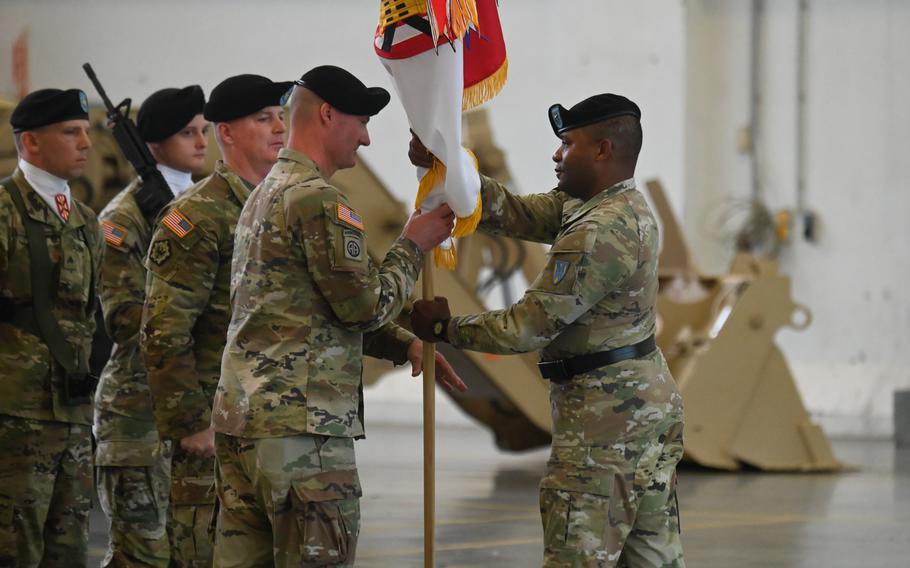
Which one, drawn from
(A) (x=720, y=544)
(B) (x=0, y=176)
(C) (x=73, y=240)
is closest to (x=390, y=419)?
(B) (x=0, y=176)

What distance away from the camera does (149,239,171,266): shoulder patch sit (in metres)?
3.98

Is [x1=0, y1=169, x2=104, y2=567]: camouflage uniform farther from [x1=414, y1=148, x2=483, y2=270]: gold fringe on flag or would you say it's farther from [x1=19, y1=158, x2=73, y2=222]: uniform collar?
[x1=414, y1=148, x2=483, y2=270]: gold fringe on flag

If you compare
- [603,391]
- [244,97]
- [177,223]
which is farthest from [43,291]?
[603,391]

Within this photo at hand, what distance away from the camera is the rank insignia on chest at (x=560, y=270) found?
3.66m

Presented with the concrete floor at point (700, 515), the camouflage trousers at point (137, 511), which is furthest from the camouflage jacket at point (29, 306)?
the concrete floor at point (700, 515)

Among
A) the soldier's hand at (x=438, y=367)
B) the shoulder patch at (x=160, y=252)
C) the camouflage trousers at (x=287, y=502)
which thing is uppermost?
the shoulder patch at (x=160, y=252)

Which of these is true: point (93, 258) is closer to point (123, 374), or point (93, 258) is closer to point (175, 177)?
point (123, 374)

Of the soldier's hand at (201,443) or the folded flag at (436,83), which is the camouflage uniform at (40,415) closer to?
the soldier's hand at (201,443)

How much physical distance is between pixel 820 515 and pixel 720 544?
3.96ft

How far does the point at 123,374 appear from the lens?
4656 mm

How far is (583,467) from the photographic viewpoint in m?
3.68

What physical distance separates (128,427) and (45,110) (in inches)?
41.6

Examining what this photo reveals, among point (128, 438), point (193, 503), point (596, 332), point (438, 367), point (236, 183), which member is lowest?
point (193, 503)

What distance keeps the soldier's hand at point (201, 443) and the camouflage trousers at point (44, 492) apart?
0.62 metres
